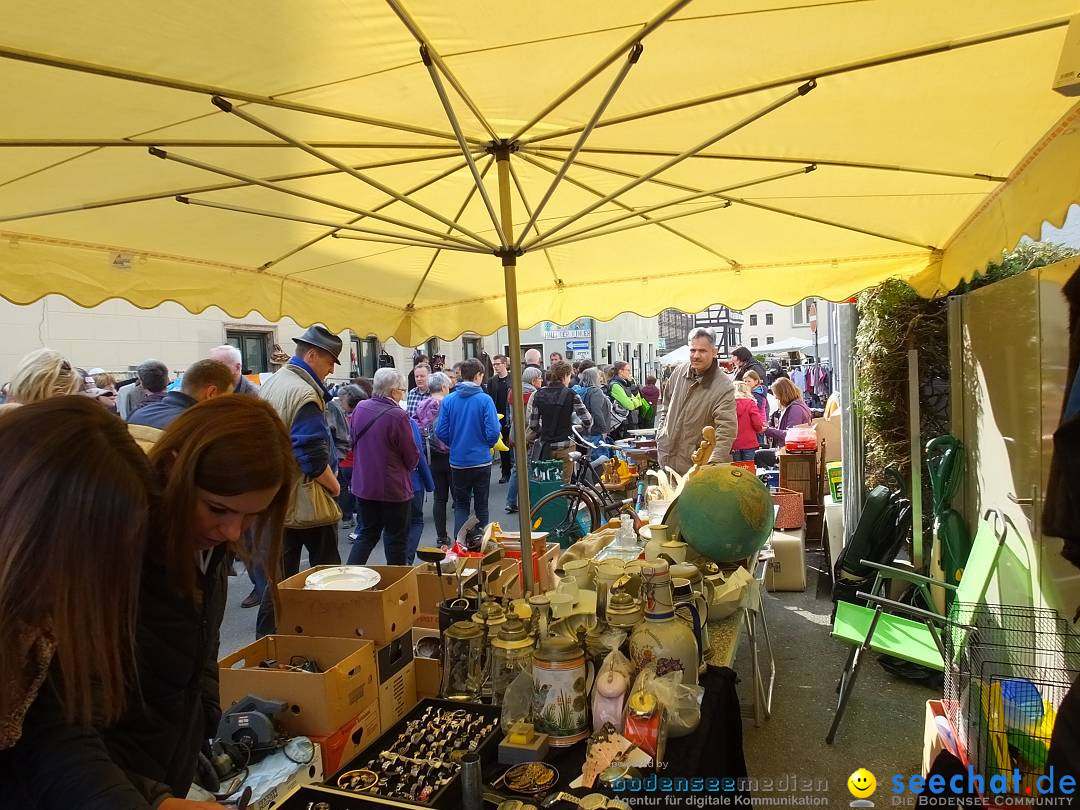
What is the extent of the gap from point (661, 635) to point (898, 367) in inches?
178

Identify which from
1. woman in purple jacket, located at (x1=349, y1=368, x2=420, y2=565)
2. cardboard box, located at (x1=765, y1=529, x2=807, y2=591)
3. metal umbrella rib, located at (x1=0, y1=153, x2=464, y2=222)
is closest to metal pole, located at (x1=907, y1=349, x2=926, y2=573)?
cardboard box, located at (x1=765, y1=529, x2=807, y2=591)

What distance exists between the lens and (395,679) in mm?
2381

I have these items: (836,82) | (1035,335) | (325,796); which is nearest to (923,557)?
(1035,335)

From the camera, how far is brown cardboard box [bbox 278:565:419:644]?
7.92 feet

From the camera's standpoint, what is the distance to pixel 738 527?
2.85 m

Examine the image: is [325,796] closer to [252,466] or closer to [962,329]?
[252,466]

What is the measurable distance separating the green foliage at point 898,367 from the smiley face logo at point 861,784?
3.03 meters

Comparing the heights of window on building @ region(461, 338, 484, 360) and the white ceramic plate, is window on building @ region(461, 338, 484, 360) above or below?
above

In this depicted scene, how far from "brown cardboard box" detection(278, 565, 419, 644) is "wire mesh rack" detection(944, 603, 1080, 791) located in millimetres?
1898

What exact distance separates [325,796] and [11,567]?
0.81m

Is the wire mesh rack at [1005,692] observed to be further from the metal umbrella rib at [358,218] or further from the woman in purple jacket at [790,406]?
the woman in purple jacket at [790,406]

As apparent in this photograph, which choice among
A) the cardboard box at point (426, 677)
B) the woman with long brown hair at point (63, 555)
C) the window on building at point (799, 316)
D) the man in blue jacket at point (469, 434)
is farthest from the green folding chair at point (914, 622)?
the window on building at point (799, 316)

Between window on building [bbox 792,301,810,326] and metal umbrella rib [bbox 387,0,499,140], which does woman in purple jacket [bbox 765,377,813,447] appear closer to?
metal umbrella rib [bbox 387,0,499,140]

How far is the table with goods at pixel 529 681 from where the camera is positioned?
156cm
